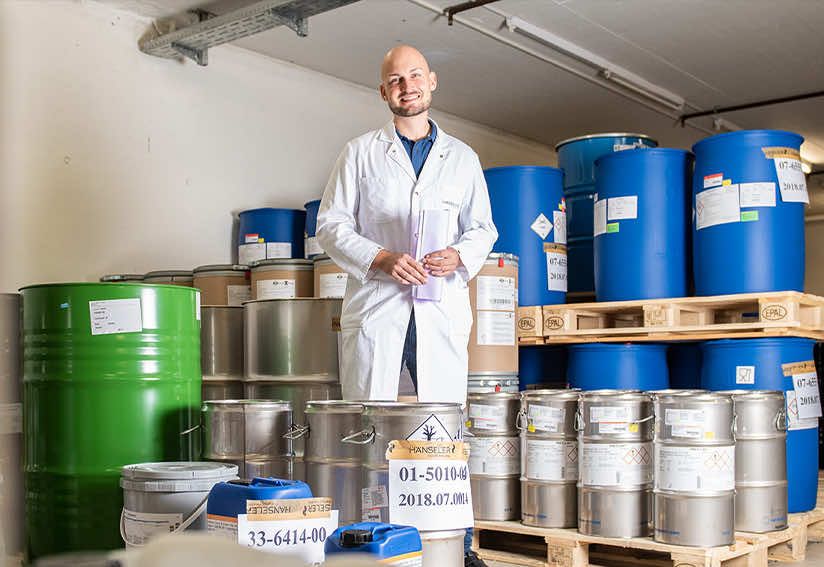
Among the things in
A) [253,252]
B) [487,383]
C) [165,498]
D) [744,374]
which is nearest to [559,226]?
[487,383]

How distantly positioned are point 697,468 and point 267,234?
3475mm

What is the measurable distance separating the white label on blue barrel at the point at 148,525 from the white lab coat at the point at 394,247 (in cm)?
110

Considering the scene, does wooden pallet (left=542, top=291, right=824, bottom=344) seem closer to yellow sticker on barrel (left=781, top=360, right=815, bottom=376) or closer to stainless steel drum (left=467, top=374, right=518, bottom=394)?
yellow sticker on barrel (left=781, top=360, right=815, bottom=376)

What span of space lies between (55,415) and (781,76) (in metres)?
6.54

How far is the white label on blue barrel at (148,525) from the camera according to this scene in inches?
89.2

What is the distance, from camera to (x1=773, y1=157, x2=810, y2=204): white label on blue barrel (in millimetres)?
4301

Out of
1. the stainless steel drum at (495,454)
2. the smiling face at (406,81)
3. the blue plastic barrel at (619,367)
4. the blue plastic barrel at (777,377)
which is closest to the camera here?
the smiling face at (406,81)

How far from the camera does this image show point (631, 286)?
15.2ft

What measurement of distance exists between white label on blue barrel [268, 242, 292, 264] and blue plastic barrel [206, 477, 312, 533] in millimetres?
4183

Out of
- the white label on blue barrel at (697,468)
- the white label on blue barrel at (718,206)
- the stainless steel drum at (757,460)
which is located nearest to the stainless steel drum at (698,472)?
the white label on blue barrel at (697,468)

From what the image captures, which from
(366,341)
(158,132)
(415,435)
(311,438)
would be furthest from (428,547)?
(158,132)

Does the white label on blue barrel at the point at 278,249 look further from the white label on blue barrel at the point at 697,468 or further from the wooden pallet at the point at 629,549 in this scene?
the white label on blue barrel at the point at 697,468

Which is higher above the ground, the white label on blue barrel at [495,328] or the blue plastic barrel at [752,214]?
the blue plastic barrel at [752,214]

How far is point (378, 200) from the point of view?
351 cm
